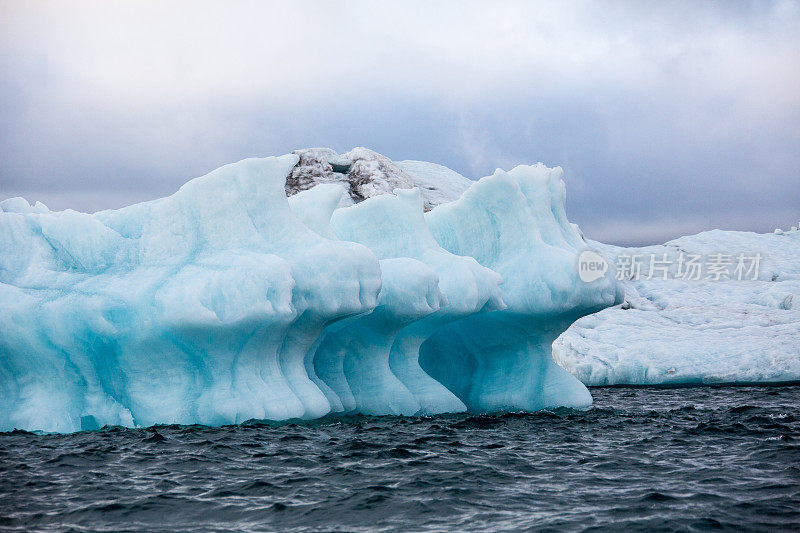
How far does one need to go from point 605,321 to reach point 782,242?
1602cm

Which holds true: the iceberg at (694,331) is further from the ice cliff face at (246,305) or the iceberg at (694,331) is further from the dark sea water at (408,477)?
the dark sea water at (408,477)

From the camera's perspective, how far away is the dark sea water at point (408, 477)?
6410mm

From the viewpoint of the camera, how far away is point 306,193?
13.5 m

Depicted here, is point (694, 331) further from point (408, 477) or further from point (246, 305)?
point (408, 477)

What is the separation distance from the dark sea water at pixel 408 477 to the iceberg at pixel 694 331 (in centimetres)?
625

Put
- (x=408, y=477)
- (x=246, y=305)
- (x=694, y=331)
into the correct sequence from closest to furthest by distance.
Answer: (x=408, y=477)
(x=246, y=305)
(x=694, y=331)

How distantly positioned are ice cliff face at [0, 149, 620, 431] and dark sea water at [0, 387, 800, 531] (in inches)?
32.0

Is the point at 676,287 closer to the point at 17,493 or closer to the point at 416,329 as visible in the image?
the point at 416,329

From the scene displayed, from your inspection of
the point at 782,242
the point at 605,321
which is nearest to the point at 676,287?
the point at 605,321

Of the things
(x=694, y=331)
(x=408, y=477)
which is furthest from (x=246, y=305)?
(x=694, y=331)

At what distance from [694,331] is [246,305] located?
1451 cm

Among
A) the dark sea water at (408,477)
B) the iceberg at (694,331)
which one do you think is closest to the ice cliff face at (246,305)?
the dark sea water at (408,477)

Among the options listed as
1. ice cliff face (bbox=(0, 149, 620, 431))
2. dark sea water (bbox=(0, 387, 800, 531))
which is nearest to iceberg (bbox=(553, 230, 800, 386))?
ice cliff face (bbox=(0, 149, 620, 431))

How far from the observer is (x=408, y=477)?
312 inches
